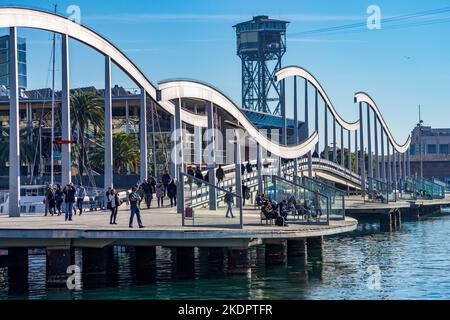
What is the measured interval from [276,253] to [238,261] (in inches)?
247

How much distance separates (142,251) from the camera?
45.7 m

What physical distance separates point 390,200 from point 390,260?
4122 centimetres

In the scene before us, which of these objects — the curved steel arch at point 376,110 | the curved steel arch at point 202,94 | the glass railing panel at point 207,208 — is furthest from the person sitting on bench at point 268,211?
the curved steel arch at point 376,110

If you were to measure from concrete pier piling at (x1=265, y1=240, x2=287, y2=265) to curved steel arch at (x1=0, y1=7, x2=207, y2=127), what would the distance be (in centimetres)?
1327

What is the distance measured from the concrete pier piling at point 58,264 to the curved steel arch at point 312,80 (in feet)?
176

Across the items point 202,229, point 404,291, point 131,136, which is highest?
point 131,136

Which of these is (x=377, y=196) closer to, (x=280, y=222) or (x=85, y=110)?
(x=85, y=110)

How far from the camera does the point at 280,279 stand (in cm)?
4194

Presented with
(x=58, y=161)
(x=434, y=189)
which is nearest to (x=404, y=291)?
(x=58, y=161)

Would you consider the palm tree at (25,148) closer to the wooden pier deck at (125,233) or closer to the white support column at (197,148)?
the white support column at (197,148)

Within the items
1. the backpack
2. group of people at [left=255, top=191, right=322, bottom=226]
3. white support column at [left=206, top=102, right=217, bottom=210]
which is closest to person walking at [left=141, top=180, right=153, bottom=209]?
white support column at [left=206, top=102, right=217, bottom=210]

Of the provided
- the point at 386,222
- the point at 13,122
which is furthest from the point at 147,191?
the point at 386,222

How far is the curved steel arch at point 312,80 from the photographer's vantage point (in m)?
91.8
